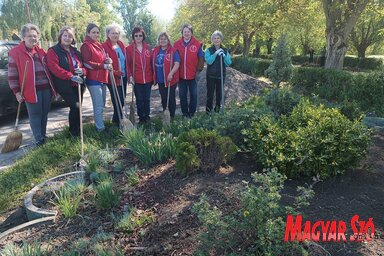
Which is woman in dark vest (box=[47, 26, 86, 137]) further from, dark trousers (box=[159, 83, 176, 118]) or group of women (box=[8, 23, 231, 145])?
dark trousers (box=[159, 83, 176, 118])

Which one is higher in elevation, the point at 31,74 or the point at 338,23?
the point at 338,23

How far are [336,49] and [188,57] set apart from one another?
701cm

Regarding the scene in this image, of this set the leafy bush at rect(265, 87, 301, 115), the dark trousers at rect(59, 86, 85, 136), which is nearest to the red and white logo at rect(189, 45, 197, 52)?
the leafy bush at rect(265, 87, 301, 115)

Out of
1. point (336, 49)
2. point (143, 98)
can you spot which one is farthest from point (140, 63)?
point (336, 49)

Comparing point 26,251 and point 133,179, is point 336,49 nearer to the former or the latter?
point 133,179

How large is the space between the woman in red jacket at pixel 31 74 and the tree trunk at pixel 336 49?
907 cm

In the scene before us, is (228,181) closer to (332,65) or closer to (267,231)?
(267,231)

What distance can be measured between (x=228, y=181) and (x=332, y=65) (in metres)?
9.03

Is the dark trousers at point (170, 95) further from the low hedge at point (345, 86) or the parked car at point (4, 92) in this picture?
the parked car at point (4, 92)

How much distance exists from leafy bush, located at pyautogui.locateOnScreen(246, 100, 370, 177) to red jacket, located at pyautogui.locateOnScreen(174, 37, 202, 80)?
252 centimetres

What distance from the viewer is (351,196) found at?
262cm

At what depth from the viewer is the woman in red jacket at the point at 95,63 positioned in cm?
469

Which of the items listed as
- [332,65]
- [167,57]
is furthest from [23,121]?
[332,65]

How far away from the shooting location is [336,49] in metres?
10.1
